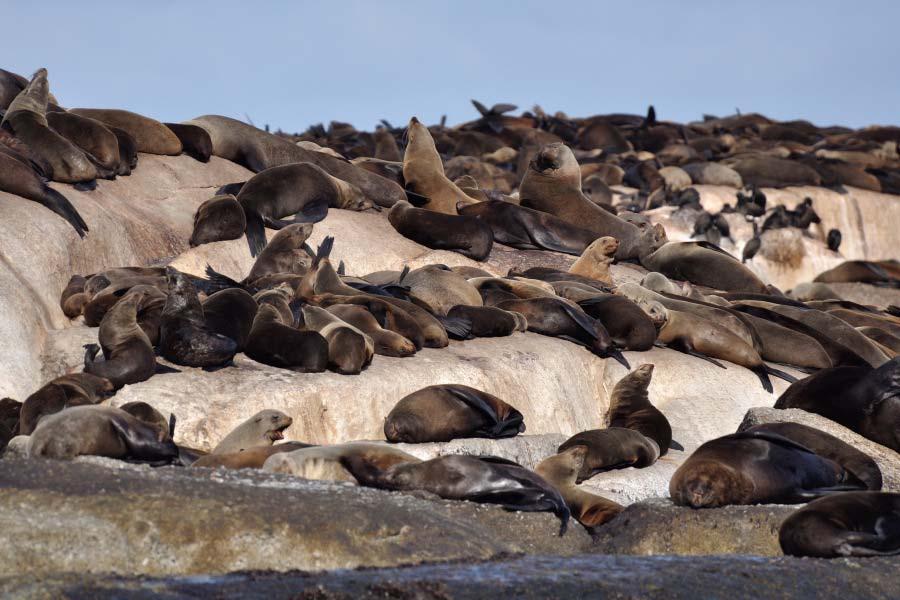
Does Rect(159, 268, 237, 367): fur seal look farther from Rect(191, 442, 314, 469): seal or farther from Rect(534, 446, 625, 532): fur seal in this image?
Rect(534, 446, 625, 532): fur seal

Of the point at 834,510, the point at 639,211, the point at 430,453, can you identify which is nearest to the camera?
the point at 834,510

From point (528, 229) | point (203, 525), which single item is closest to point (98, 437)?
point (203, 525)

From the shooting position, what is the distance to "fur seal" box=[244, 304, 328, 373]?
26.4 feet

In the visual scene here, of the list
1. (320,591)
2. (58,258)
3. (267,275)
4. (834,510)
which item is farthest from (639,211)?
(320,591)

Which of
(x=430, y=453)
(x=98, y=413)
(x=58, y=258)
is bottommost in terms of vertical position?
(x=430, y=453)

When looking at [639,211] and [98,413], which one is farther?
[639,211]

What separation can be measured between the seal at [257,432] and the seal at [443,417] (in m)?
0.81

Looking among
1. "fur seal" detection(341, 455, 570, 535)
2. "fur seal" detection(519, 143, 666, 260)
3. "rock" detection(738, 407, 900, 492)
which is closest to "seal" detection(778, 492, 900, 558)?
"fur seal" detection(341, 455, 570, 535)

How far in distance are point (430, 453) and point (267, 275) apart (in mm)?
3280

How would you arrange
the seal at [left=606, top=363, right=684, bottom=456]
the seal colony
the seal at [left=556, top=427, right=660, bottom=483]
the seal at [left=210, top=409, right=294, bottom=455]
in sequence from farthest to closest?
the seal at [left=606, top=363, right=684, bottom=456]
the seal at [left=556, top=427, right=660, bottom=483]
the seal at [left=210, top=409, right=294, bottom=455]
the seal colony

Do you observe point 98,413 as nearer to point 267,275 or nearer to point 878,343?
Result: point 267,275

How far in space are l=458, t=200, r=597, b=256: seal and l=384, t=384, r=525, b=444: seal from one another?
5304mm

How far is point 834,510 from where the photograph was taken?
5.61 meters

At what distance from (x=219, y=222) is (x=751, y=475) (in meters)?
5.96
